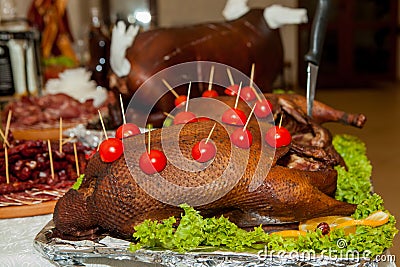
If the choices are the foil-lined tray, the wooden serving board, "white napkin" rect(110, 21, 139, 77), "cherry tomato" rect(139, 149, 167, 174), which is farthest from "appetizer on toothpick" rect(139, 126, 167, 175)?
"white napkin" rect(110, 21, 139, 77)

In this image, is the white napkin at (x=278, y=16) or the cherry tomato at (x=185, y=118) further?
the white napkin at (x=278, y=16)

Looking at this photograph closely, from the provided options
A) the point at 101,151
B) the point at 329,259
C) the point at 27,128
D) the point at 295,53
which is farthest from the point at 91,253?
the point at 295,53

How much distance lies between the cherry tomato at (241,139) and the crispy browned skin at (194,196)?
1cm

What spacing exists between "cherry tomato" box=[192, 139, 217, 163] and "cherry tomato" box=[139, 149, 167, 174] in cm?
5

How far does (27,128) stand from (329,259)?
4.40 ft

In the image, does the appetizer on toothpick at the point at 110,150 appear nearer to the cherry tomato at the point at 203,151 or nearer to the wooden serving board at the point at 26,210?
the cherry tomato at the point at 203,151

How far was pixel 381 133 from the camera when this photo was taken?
14.3 ft

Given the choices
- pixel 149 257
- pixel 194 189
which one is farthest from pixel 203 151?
pixel 149 257

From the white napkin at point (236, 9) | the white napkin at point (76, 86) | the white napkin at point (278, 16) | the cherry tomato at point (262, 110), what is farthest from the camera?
the white napkin at point (76, 86)

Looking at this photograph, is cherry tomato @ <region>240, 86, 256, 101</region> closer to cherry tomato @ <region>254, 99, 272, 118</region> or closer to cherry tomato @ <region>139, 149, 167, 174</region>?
cherry tomato @ <region>254, 99, 272, 118</region>

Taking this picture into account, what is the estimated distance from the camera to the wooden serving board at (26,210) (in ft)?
3.87

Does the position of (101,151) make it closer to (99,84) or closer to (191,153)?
(191,153)

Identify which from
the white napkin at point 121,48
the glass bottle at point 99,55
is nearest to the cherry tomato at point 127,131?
the white napkin at point 121,48

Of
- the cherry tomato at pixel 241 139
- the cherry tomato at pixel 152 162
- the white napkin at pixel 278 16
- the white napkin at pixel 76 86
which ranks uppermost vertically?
the white napkin at pixel 278 16
